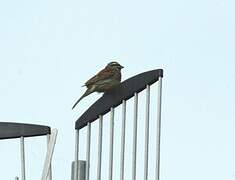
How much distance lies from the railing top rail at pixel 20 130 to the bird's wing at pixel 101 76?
0.68 meters

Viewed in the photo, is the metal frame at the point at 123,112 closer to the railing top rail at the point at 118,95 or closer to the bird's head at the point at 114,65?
the railing top rail at the point at 118,95

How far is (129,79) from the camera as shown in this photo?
219cm

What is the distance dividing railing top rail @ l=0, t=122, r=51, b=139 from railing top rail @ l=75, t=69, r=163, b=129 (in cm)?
13

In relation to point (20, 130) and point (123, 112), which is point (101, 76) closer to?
point (20, 130)

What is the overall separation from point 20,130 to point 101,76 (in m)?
0.76

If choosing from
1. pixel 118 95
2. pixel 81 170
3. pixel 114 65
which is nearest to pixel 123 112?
pixel 118 95

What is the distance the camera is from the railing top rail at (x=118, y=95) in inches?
82.6

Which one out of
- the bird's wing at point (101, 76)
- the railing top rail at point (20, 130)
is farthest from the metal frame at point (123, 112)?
the bird's wing at point (101, 76)

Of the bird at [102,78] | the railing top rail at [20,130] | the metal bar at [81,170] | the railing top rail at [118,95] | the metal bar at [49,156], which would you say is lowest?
the metal bar at [81,170]

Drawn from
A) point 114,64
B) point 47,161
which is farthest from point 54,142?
point 114,64

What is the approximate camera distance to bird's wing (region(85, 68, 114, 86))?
9.54 feet

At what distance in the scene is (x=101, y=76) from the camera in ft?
9.70

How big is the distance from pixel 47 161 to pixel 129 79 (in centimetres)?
49

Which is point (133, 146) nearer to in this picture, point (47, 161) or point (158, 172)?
point (158, 172)
